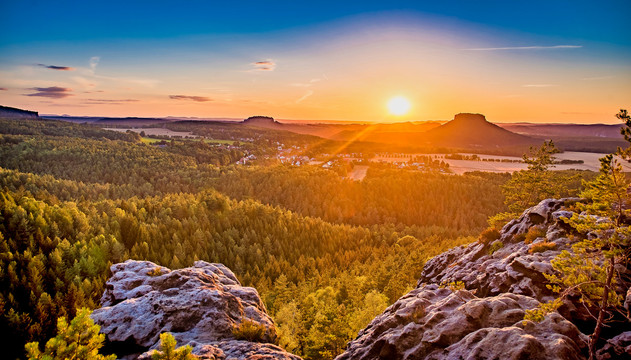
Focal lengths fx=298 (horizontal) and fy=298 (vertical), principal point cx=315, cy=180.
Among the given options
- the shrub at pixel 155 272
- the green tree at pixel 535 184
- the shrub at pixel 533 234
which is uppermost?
the green tree at pixel 535 184

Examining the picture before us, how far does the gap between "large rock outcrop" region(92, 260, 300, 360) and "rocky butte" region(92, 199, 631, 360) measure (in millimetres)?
85

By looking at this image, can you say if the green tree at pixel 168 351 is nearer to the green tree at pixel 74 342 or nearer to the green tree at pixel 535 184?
the green tree at pixel 74 342

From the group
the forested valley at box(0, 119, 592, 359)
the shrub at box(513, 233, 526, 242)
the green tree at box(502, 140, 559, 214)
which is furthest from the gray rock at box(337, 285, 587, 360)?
the green tree at box(502, 140, 559, 214)

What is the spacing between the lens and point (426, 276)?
4353cm

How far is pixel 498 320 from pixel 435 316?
4141mm

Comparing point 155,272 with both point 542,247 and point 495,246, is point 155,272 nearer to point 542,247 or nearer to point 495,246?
point 495,246

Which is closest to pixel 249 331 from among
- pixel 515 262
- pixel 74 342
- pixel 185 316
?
pixel 185 316

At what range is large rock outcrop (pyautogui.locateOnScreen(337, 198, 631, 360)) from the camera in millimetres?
17391

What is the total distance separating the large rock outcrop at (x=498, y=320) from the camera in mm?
17391

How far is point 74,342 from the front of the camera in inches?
577

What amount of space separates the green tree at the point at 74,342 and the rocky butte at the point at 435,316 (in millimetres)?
4656

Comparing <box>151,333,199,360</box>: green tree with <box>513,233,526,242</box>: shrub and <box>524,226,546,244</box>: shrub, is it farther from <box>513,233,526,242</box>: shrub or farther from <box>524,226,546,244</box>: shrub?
<box>513,233,526,242</box>: shrub

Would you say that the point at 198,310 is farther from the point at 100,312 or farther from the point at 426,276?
the point at 426,276

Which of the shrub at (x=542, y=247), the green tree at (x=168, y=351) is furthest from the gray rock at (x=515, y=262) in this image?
the green tree at (x=168, y=351)
